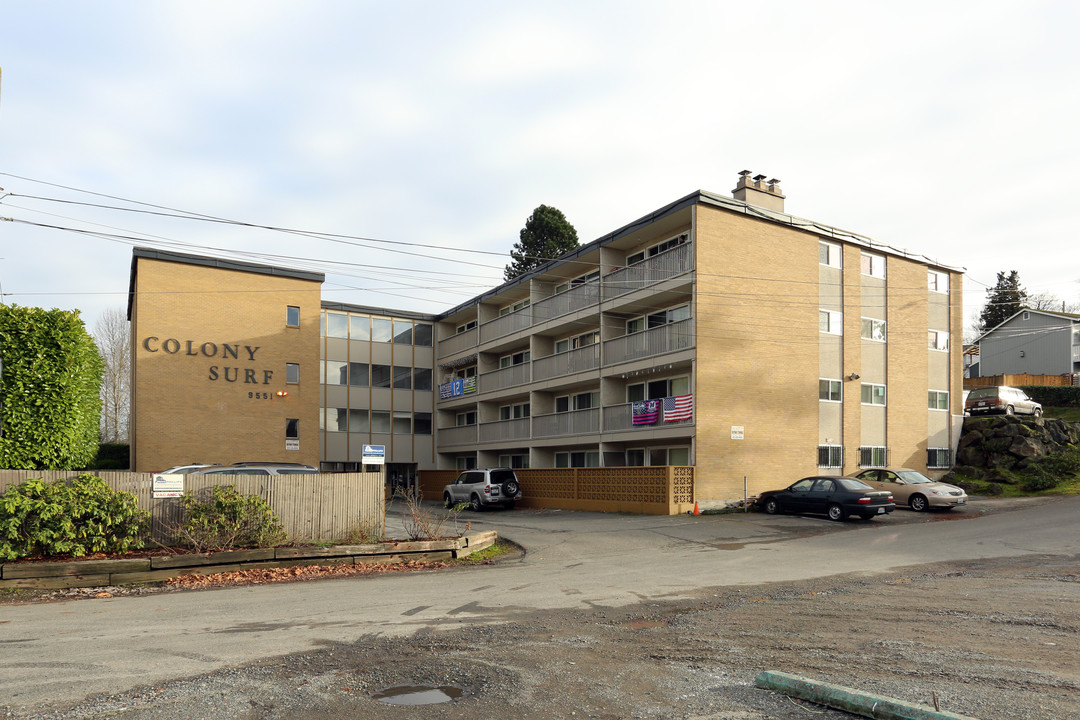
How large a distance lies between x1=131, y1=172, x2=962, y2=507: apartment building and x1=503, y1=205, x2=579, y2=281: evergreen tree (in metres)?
16.1

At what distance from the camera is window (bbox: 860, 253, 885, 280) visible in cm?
3341

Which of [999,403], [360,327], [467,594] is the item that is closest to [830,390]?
[999,403]

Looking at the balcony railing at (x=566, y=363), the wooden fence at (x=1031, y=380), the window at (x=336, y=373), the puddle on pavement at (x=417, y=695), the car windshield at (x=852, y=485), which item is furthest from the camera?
the wooden fence at (x=1031, y=380)

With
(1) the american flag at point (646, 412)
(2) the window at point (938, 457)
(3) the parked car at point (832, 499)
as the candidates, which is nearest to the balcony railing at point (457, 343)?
(1) the american flag at point (646, 412)

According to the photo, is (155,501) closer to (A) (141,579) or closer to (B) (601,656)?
(A) (141,579)

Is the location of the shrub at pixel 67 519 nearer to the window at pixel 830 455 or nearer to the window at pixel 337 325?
the window at pixel 830 455

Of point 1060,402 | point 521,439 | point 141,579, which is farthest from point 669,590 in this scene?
point 1060,402

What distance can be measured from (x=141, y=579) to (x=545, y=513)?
18176 mm

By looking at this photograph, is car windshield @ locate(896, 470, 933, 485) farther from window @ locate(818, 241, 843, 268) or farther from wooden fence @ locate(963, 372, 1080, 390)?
wooden fence @ locate(963, 372, 1080, 390)

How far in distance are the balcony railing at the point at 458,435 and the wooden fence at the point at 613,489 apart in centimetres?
816

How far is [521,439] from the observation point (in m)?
38.5

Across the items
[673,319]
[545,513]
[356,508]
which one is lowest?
[545,513]

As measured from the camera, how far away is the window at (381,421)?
4472 centimetres

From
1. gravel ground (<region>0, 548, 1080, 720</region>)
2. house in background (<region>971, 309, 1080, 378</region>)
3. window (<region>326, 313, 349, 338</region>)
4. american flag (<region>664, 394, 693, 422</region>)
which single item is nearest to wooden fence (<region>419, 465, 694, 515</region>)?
american flag (<region>664, 394, 693, 422</region>)
